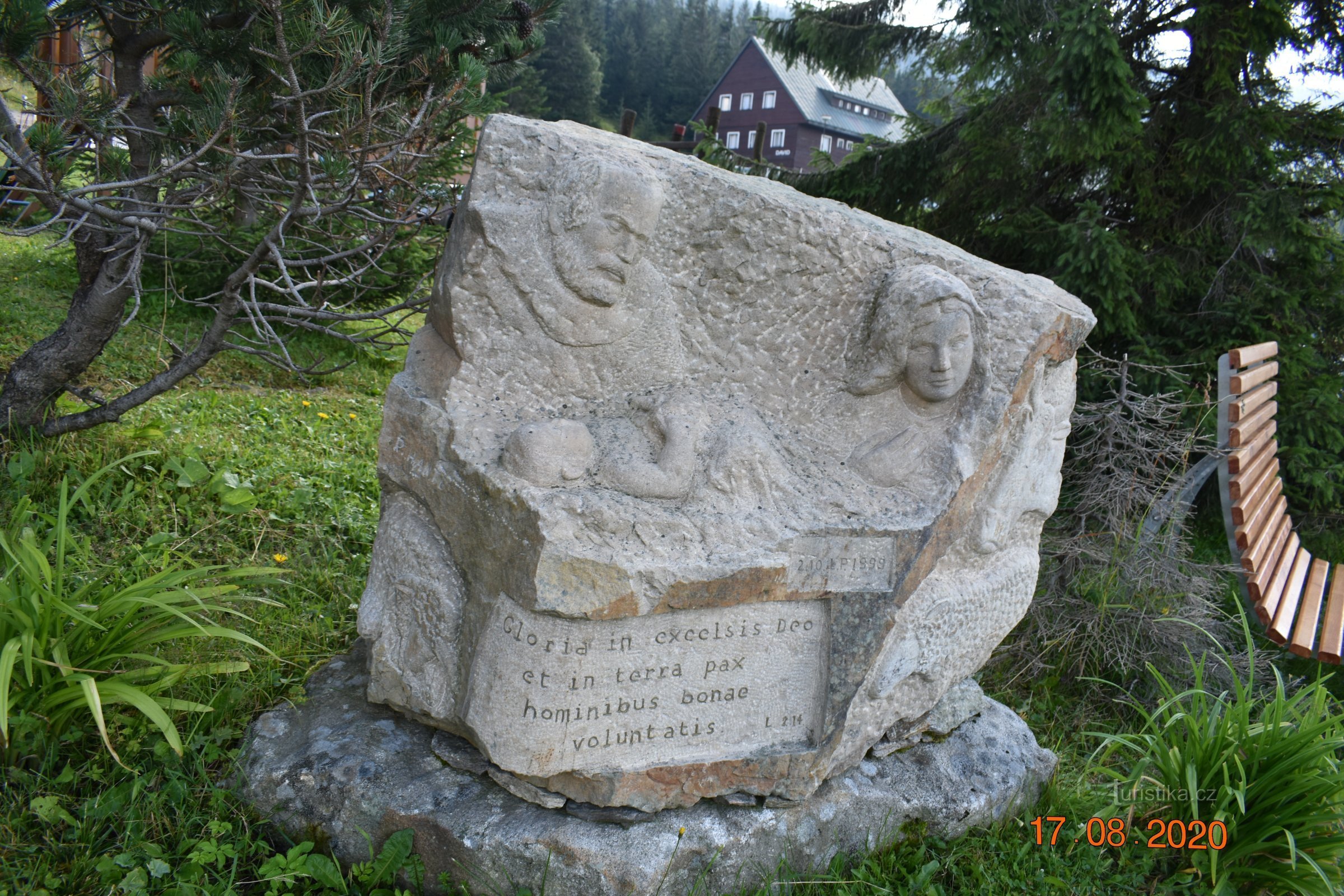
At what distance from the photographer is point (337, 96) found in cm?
304

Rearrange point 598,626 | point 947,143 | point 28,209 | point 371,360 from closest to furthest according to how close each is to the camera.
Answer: point 598,626 → point 947,143 → point 371,360 → point 28,209

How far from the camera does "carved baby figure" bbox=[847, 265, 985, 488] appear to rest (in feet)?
7.14

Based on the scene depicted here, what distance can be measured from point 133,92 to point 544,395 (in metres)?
2.26

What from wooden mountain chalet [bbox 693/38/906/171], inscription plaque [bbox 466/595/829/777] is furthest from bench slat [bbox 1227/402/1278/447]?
wooden mountain chalet [bbox 693/38/906/171]

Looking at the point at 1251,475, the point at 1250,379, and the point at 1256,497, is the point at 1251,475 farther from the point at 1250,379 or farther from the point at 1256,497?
the point at 1250,379

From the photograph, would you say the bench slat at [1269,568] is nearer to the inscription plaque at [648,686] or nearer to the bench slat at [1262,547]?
the bench slat at [1262,547]

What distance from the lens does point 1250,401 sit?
352cm

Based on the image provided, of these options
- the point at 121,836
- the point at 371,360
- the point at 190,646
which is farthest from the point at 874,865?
the point at 371,360

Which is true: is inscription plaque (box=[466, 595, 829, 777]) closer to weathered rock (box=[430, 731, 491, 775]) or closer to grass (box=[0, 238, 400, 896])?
weathered rock (box=[430, 731, 491, 775])

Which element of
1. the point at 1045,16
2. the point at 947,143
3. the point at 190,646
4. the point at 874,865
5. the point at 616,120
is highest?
the point at 616,120

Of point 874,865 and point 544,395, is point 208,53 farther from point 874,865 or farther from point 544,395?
point 874,865

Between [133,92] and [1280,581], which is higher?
[133,92]

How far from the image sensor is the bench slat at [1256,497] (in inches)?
132

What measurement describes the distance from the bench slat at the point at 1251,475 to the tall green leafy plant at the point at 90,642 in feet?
10.9
